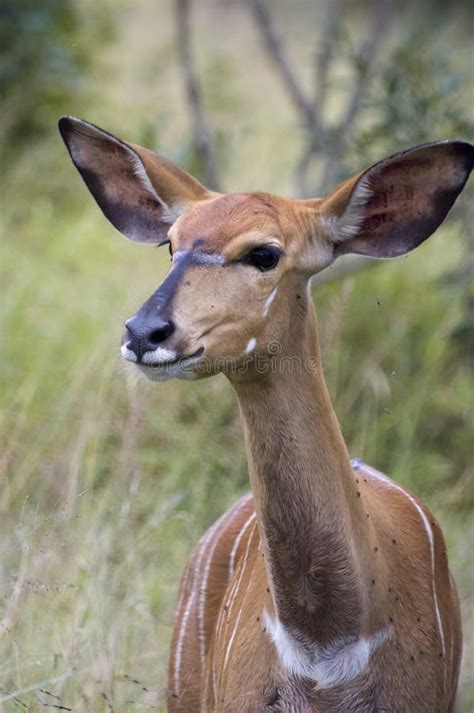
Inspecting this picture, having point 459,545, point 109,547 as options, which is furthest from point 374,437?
point 109,547

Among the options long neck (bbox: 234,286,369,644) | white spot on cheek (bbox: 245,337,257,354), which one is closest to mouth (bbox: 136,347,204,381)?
white spot on cheek (bbox: 245,337,257,354)

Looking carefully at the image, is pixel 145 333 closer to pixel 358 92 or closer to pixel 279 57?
pixel 358 92

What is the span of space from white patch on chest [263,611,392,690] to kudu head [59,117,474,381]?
2.21ft

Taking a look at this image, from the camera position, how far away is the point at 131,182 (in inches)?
145

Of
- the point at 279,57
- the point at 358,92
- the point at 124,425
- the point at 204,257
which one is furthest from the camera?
the point at 279,57

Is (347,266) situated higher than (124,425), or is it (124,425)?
(347,266)

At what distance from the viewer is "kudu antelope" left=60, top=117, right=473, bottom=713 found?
3021 millimetres

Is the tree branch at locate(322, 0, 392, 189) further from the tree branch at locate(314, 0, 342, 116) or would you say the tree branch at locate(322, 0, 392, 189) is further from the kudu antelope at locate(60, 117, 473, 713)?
the kudu antelope at locate(60, 117, 473, 713)

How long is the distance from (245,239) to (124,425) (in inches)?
99.8

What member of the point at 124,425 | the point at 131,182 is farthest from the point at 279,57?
the point at 131,182

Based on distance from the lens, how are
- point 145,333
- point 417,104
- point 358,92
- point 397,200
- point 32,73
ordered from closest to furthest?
point 145,333 < point 397,200 < point 417,104 < point 358,92 < point 32,73

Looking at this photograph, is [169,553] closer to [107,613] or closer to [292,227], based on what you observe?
[107,613]

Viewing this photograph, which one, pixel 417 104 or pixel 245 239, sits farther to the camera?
pixel 417 104

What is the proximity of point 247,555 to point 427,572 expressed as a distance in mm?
557
